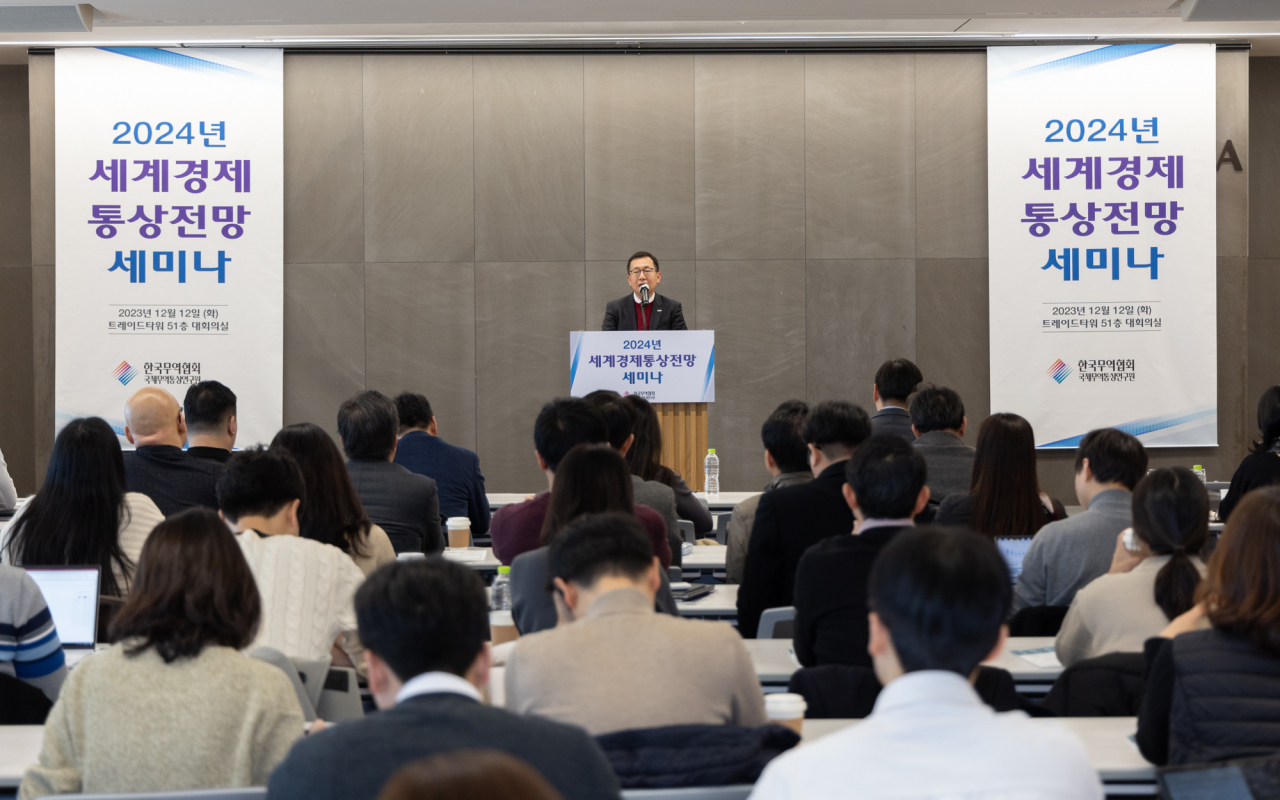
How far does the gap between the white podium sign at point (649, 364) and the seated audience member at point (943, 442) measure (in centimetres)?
217

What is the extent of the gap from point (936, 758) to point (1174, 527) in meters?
1.54

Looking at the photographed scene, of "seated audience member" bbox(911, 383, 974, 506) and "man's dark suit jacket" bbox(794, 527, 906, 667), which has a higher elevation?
"seated audience member" bbox(911, 383, 974, 506)

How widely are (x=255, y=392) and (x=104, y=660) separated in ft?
22.0

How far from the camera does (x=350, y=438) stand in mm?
4246

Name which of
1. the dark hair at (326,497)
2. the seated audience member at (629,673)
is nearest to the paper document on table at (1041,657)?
the seated audience member at (629,673)

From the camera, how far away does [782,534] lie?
135 inches

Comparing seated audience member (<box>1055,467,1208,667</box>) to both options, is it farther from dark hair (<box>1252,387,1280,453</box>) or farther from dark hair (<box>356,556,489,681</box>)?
dark hair (<box>1252,387,1280,453</box>)

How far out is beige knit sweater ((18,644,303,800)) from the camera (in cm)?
186

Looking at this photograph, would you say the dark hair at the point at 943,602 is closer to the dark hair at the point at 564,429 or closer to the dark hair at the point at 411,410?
the dark hair at the point at 564,429

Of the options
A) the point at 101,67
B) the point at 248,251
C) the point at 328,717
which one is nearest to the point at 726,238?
the point at 248,251

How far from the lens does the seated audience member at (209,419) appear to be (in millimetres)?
4391

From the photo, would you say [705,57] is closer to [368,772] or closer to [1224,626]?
[1224,626]

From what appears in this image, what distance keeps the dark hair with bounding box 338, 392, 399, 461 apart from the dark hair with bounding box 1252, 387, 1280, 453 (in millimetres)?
3749

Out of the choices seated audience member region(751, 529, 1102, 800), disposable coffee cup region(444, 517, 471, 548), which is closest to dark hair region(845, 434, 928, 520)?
seated audience member region(751, 529, 1102, 800)
